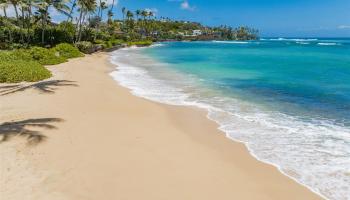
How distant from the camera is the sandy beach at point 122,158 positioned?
298 inches

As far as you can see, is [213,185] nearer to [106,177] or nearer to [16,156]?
[106,177]

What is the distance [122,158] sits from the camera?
9320 millimetres

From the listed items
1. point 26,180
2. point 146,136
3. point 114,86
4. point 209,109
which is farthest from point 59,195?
point 114,86

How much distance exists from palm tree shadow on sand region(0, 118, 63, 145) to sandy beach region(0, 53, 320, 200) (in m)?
0.03

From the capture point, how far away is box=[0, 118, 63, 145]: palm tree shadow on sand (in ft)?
33.2

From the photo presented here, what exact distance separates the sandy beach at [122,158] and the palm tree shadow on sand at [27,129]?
Result: 1.1 inches

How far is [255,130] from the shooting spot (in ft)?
41.4

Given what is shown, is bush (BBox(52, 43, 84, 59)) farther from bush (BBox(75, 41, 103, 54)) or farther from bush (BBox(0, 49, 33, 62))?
bush (BBox(0, 49, 33, 62))

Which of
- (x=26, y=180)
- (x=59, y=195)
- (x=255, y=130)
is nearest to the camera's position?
(x=59, y=195)

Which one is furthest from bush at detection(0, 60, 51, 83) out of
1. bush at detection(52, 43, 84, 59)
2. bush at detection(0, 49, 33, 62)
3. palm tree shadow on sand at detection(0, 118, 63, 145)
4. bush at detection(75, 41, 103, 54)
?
bush at detection(75, 41, 103, 54)

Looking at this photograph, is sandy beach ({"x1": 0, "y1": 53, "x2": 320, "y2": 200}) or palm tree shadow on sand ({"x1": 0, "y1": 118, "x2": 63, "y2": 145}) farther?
palm tree shadow on sand ({"x1": 0, "y1": 118, "x2": 63, "y2": 145})

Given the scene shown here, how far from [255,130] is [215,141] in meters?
1.96

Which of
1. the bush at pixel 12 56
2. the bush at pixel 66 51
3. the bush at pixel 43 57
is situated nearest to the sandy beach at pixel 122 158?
the bush at pixel 12 56

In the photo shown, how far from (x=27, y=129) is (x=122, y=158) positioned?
3.63 meters
